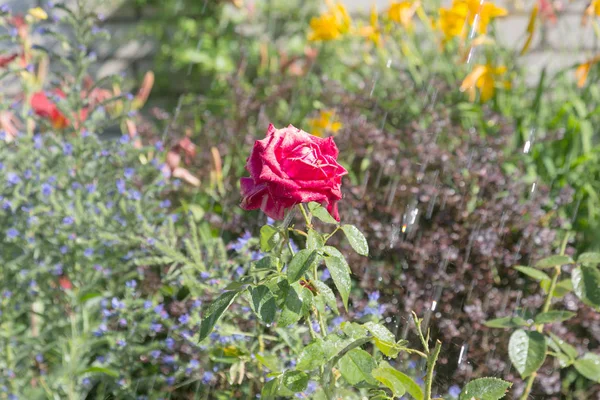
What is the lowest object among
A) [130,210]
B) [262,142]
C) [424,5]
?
[130,210]

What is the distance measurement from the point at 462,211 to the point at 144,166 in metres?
1.01

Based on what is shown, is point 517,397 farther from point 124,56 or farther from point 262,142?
point 124,56

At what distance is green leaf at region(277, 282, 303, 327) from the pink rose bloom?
12cm

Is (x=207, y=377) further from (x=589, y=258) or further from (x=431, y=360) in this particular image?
(x=589, y=258)

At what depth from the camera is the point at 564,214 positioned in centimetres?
281

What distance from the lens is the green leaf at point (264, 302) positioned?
1160 mm

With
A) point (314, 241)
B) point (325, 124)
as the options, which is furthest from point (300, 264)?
point (325, 124)

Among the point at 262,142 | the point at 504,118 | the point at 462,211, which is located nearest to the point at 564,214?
the point at 504,118

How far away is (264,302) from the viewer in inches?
46.1

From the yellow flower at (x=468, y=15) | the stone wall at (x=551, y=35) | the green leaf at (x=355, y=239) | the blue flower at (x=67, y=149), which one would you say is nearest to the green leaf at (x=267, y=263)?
the green leaf at (x=355, y=239)

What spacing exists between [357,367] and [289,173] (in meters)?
0.32

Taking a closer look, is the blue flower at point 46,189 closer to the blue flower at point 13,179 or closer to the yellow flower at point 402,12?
the blue flower at point 13,179

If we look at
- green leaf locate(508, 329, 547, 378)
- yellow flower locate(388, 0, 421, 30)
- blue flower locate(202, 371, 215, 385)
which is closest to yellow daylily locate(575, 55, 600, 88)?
yellow flower locate(388, 0, 421, 30)

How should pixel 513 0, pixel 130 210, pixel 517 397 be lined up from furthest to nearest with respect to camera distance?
pixel 513 0
pixel 130 210
pixel 517 397
